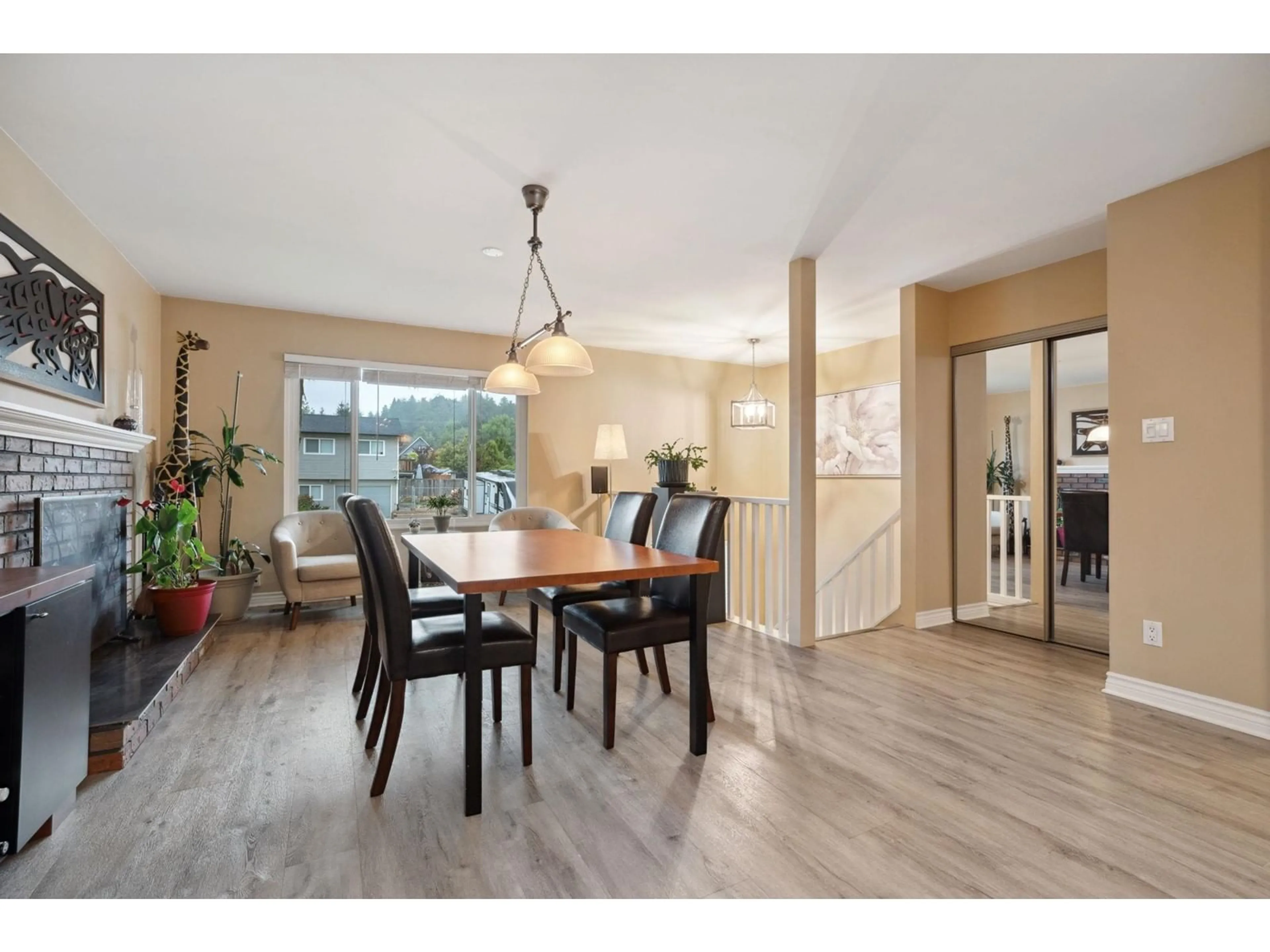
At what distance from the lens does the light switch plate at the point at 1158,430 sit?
8.78ft

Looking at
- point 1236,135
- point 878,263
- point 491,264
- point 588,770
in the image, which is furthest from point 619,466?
point 1236,135

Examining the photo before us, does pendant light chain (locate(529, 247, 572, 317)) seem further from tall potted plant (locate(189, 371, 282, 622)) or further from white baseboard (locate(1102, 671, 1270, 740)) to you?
white baseboard (locate(1102, 671, 1270, 740))

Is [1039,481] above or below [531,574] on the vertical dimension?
above

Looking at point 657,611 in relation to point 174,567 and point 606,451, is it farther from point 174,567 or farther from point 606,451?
point 606,451

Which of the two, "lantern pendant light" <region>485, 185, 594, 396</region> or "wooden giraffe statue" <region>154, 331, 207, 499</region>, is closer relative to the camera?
"lantern pendant light" <region>485, 185, 594, 396</region>

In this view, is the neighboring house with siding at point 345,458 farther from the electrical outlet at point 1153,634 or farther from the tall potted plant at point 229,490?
the electrical outlet at point 1153,634

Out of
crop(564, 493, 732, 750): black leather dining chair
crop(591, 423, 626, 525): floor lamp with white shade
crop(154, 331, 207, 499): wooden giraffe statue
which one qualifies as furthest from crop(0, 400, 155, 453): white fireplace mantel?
crop(591, 423, 626, 525): floor lamp with white shade

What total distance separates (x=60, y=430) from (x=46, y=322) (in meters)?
0.48

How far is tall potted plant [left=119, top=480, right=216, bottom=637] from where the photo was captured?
3377 millimetres

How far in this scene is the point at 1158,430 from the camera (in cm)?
272

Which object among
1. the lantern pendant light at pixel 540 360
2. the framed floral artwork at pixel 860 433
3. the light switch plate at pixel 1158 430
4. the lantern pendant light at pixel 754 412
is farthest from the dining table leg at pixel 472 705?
the lantern pendant light at pixel 754 412

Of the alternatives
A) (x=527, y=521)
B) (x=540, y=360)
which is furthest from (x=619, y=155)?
(x=527, y=521)

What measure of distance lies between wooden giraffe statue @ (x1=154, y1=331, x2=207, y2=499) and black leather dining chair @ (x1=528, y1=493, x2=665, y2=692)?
2.81 metres
